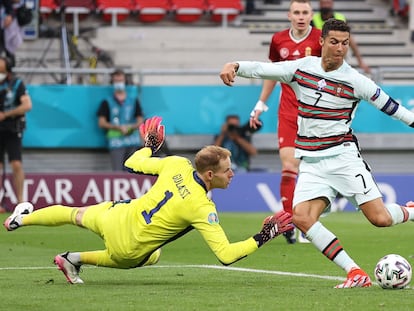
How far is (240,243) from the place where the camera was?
845cm

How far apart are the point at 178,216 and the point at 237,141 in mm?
10660

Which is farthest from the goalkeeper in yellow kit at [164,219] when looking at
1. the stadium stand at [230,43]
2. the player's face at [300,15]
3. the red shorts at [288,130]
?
the stadium stand at [230,43]

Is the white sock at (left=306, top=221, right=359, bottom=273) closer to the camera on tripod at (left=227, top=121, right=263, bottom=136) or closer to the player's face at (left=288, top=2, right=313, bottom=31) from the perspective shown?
the player's face at (left=288, top=2, right=313, bottom=31)

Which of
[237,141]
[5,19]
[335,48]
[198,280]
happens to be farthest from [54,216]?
[5,19]

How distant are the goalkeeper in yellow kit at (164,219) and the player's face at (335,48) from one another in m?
1.10

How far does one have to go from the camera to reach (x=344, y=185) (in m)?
9.14

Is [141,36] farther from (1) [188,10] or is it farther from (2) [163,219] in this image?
(2) [163,219]

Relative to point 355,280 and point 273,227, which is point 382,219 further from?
point 273,227

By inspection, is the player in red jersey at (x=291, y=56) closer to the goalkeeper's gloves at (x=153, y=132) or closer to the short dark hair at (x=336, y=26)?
the goalkeeper's gloves at (x=153, y=132)

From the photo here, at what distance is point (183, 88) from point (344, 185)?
1045 centimetres

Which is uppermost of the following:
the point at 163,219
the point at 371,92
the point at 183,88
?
the point at 371,92

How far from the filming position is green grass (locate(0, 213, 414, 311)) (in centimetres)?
755

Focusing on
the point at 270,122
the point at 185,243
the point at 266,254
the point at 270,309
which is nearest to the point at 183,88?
the point at 270,122

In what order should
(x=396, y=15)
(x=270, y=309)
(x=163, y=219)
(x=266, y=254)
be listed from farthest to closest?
→ (x=396, y=15), (x=266, y=254), (x=163, y=219), (x=270, y=309)
